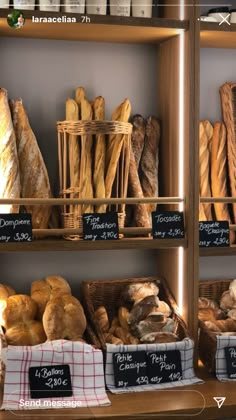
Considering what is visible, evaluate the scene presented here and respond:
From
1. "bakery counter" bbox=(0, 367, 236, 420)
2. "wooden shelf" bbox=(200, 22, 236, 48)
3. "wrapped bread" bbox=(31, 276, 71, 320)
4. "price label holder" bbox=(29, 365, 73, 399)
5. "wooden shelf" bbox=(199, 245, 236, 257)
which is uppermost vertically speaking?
"wooden shelf" bbox=(200, 22, 236, 48)

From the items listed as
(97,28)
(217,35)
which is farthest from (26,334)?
(217,35)

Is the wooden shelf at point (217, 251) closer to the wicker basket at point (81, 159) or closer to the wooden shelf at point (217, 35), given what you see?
the wicker basket at point (81, 159)

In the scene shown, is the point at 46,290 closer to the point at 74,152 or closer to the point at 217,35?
the point at 74,152

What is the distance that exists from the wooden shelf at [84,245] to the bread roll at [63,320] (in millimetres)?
189

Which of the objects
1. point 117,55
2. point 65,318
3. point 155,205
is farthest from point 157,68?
point 65,318

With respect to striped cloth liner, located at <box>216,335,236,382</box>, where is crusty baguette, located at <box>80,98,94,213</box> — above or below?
above

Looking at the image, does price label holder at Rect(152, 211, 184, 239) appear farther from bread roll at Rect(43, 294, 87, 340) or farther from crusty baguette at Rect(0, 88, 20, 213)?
crusty baguette at Rect(0, 88, 20, 213)

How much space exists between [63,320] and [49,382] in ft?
0.82

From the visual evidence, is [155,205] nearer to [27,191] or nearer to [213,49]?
[27,191]

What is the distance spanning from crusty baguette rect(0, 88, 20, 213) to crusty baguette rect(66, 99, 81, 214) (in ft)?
0.66

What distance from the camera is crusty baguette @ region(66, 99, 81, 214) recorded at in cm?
236

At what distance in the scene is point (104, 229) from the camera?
2.30 meters

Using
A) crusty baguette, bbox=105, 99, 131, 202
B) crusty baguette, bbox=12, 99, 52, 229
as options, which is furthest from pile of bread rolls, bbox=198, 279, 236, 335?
crusty baguette, bbox=12, 99, 52, 229

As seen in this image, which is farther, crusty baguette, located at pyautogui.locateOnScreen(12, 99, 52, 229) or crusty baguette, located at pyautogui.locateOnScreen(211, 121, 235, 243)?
crusty baguette, located at pyautogui.locateOnScreen(211, 121, 235, 243)
